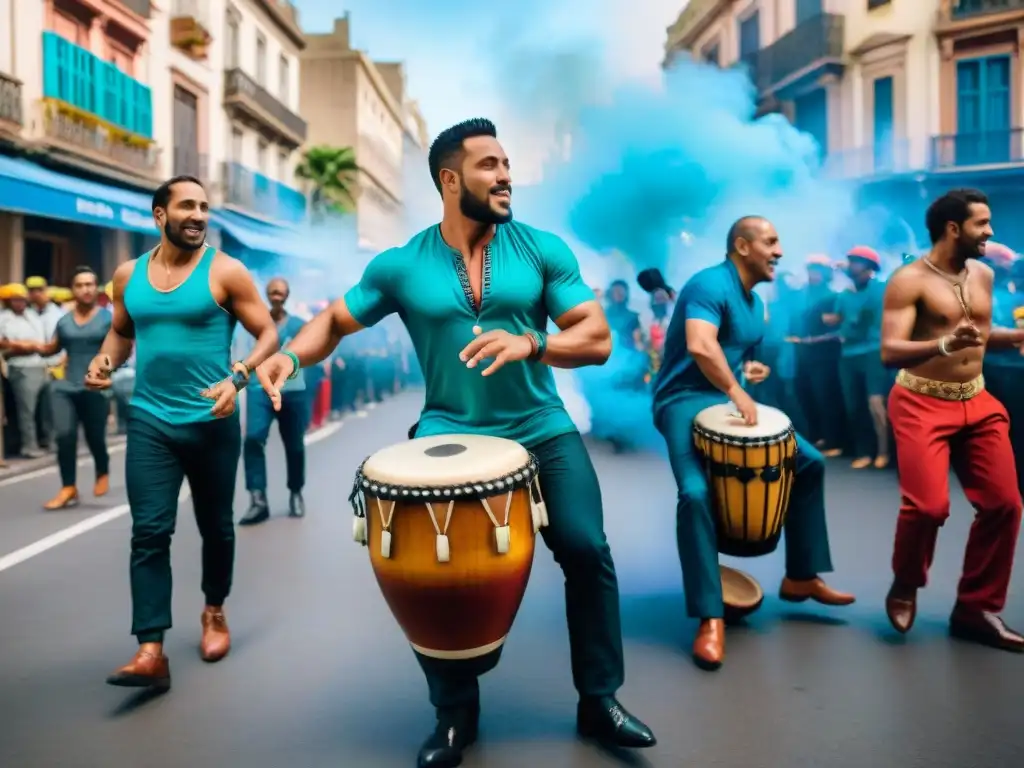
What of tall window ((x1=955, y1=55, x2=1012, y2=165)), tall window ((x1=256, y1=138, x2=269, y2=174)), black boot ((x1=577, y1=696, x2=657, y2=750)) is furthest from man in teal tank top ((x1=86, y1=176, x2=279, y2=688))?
tall window ((x1=256, y1=138, x2=269, y2=174))

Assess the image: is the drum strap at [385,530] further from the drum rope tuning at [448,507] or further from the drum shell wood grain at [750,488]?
the drum shell wood grain at [750,488]

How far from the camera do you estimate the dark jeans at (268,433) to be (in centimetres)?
732

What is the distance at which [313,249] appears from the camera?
108 ft

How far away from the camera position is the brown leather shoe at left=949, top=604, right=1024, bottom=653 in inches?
165

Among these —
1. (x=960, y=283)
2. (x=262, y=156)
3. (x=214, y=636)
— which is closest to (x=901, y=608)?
(x=960, y=283)

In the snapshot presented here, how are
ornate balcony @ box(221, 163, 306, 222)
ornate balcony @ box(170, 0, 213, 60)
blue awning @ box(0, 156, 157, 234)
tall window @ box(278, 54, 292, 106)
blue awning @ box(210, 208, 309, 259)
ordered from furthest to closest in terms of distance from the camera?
tall window @ box(278, 54, 292, 106) < ornate balcony @ box(221, 163, 306, 222) < blue awning @ box(210, 208, 309, 259) < ornate balcony @ box(170, 0, 213, 60) < blue awning @ box(0, 156, 157, 234)

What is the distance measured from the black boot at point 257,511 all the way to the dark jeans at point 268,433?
0.05 metres

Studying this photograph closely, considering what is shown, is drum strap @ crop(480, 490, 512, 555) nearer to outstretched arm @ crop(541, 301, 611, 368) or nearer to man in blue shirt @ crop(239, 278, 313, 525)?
outstretched arm @ crop(541, 301, 611, 368)

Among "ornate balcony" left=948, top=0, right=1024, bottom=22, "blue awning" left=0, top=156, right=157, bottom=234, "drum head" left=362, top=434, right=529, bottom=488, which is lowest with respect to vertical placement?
"drum head" left=362, top=434, right=529, bottom=488

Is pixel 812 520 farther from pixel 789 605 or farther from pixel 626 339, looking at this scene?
pixel 626 339

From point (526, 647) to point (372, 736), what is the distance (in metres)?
1.07

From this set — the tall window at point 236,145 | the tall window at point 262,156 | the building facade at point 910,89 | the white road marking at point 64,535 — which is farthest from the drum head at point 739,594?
the tall window at point 262,156

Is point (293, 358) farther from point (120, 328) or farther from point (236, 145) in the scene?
point (236, 145)

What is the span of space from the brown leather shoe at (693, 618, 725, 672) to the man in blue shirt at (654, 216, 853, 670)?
20mm
